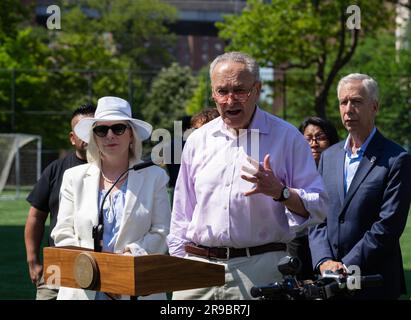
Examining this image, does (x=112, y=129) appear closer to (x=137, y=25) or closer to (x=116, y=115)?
(x=116, y=115)

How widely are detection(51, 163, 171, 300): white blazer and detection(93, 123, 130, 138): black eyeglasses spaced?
0.75ft

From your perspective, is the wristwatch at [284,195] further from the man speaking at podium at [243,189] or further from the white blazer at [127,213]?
the white blazer at [127,213]

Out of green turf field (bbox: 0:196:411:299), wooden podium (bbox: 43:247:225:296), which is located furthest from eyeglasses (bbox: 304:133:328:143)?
green turf field (bbox: 0:196:411:299)

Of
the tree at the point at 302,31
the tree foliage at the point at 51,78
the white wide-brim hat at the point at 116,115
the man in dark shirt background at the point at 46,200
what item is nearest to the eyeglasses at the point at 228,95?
the white wide-brim hat at the point at 116,115

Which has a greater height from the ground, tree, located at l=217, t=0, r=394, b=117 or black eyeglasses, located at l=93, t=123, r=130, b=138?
tree, located at l=217, t=0, r=394, b=117

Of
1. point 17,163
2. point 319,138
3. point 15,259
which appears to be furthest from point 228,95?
point 17,163

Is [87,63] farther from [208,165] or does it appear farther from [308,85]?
[208,165]

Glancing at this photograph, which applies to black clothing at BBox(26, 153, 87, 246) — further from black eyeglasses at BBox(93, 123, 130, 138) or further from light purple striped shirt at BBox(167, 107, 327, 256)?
light purple striped shirt at BBox(167, 107, 327, 256)

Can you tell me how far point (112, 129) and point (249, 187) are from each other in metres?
0.93

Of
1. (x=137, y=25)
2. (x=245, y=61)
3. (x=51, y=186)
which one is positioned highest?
(x=137, y=25)

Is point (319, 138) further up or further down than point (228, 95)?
further down

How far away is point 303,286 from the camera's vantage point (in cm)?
440

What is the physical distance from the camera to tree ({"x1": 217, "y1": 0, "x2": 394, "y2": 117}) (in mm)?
40300

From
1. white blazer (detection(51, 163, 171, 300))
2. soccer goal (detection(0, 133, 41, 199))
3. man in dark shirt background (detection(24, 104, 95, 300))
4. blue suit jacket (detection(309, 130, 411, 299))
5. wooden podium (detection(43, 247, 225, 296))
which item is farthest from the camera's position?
soccer goal (detection(0, 133, 41, 199))
